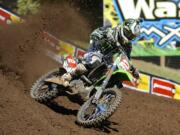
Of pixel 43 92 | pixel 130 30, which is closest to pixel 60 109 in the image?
pixel 43 92

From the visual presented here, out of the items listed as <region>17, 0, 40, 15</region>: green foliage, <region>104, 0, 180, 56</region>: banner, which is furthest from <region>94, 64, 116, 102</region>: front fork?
<region>17, 0, 40, 15</region>: green foliage

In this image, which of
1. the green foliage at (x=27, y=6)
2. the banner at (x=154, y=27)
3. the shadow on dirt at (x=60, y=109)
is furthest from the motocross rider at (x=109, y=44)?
the green foliage at (x=27, y=6)

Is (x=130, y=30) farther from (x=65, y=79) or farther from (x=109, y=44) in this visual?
(x=65, y=79)

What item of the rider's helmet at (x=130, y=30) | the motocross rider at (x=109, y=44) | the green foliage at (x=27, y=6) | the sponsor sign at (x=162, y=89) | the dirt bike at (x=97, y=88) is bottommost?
the sponsor sign at (x=162, y=89)

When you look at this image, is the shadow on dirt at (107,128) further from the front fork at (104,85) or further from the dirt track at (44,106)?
the front fork at (104,85)

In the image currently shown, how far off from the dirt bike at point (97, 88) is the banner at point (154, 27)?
6724mm

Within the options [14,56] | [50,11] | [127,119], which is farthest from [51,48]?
[127,119]

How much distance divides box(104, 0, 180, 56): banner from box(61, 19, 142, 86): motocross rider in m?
6.64

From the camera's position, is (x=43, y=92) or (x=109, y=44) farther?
(x=43, y=92)

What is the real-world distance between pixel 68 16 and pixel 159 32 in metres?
3.02

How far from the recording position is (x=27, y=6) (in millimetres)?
21375

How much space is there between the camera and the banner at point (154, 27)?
1630 centimetres

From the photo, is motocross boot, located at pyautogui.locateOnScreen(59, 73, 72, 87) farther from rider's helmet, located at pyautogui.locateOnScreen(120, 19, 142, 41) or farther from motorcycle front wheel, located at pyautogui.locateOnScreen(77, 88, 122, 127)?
rider's helmet, located at pyautogui.locateOnScreen(120, 19, 142, 41)

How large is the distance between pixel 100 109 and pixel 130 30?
5.02ft
